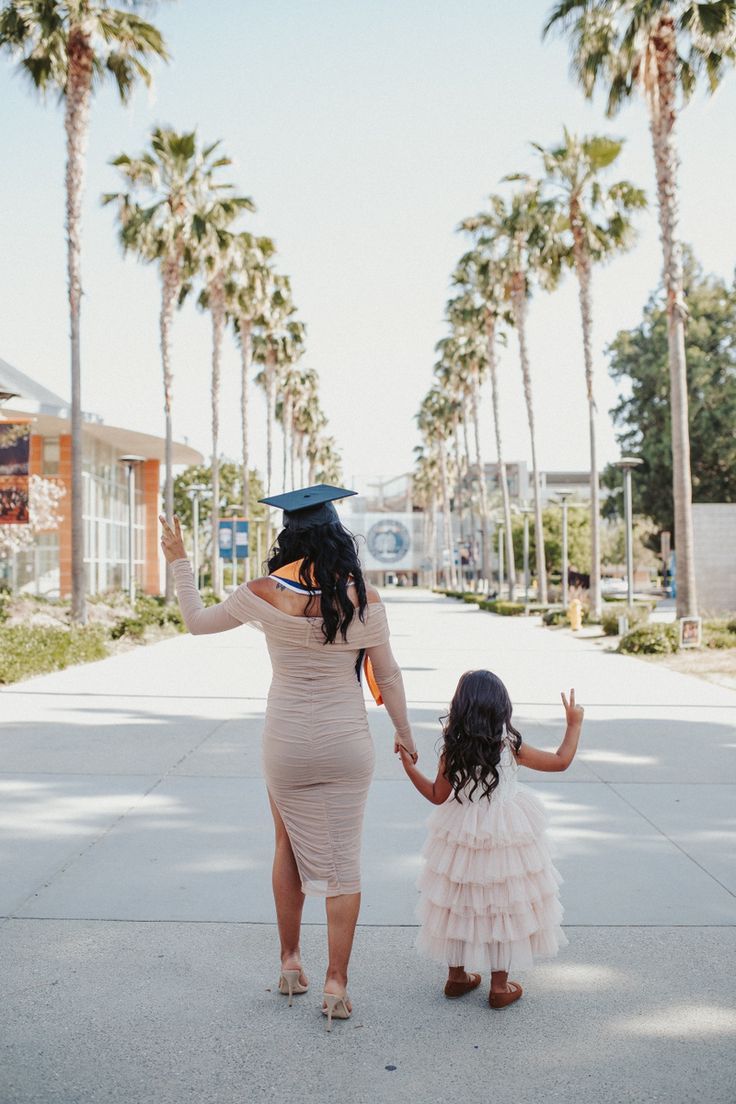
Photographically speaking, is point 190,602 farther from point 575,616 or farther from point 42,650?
point 575,616

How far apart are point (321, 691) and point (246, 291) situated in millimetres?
35623

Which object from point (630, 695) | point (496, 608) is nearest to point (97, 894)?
point (630, 695)

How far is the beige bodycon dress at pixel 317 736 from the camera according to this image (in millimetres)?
3633

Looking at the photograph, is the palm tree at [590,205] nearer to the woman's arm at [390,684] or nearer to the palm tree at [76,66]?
the palm tree at [76,66]

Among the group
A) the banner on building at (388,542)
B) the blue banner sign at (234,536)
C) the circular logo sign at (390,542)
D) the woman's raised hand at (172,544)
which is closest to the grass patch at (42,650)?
the woman's raised hand at (172,544)

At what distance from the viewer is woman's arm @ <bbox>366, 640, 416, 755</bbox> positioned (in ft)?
12.4

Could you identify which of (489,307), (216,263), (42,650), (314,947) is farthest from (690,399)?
(314,947)

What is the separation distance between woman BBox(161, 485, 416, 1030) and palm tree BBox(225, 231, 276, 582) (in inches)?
1242

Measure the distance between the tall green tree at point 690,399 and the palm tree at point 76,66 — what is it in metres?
33.3

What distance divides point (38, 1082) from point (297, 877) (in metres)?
1.06

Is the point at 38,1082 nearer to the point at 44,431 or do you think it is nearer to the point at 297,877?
the point at 297,877

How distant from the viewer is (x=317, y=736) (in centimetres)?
362

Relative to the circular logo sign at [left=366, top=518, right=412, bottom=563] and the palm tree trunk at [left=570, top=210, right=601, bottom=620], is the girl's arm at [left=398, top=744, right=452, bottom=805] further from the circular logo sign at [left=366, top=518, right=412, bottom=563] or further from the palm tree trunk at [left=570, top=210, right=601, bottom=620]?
the circular logo sign at [left=366, top=518, right=412, bottom=563]

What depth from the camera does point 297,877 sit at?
12.8 ft
